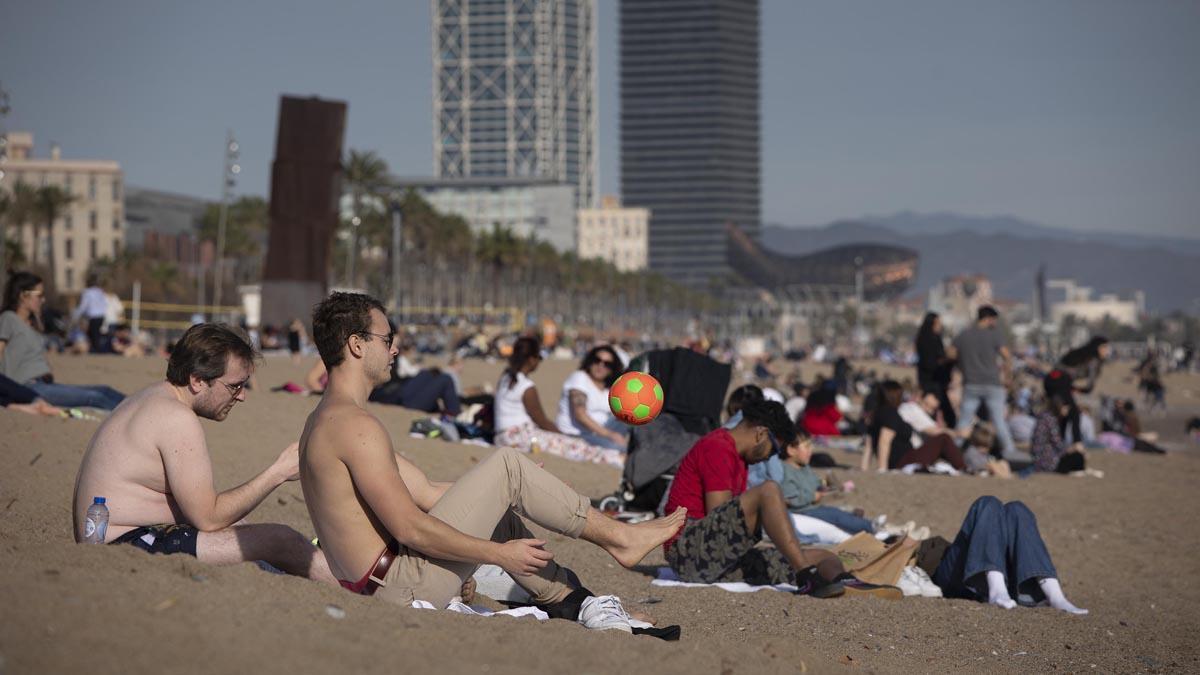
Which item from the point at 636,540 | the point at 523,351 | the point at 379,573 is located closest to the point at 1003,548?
the point at 636,540

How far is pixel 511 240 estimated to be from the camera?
355 ft

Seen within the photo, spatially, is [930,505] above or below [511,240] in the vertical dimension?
below

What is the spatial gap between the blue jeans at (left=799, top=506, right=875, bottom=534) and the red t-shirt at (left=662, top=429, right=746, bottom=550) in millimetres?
1686

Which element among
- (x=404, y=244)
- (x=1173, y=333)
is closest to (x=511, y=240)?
(x=404, y=244)

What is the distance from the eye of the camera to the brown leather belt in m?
5.14

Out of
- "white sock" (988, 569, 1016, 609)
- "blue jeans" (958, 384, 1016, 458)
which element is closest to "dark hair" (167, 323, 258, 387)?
"white sock" (988, 569, 1016, 609)

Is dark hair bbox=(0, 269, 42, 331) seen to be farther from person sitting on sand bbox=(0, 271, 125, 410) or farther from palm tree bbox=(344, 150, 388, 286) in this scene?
palm tree bbox=(344, 150, 388, 286)

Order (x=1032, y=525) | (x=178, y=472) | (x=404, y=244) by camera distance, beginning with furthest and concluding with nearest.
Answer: (x=404, y=244) → (x=1032, y=525) → (x=178, y=472)

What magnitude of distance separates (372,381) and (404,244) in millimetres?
90592

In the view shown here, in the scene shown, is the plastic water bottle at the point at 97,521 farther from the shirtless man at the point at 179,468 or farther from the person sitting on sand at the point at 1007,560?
the person sitting on sand at the point at 1007,560

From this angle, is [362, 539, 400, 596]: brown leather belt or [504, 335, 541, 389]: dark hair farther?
[504, 335, 541, 389]: dark hair

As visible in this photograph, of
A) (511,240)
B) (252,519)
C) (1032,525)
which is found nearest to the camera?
(1032,525)

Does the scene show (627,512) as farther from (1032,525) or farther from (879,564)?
(1032,525)

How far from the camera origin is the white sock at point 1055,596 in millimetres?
7543
